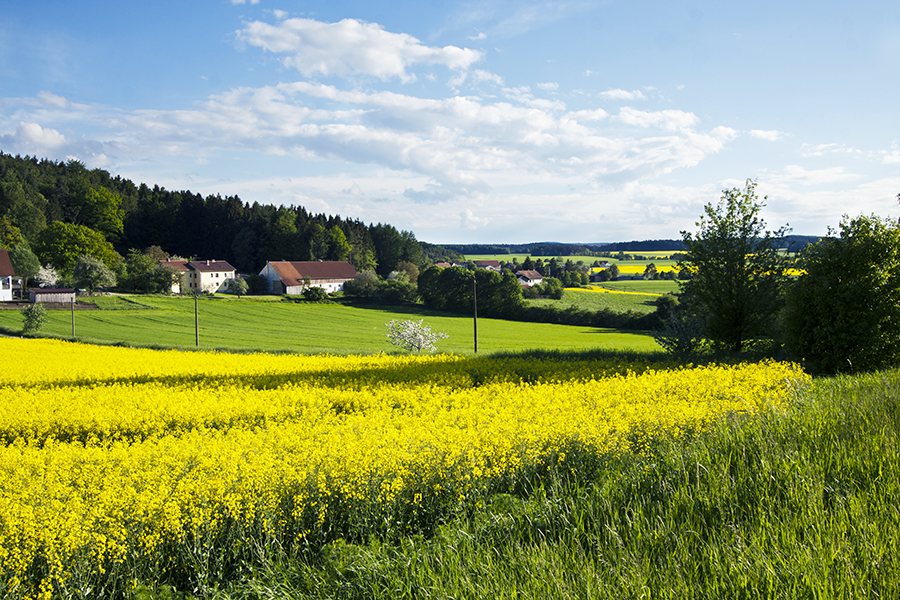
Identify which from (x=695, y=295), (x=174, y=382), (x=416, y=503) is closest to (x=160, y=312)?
(x=174, y=382)

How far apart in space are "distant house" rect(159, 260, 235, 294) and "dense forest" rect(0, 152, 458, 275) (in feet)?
46.0

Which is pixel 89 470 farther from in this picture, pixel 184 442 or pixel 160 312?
pixel 160 312

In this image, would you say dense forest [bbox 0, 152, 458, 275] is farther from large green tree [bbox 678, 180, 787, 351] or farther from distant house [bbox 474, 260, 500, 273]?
large green tree [bbox 678, 180, 787, 351]

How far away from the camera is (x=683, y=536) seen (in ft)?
10.1

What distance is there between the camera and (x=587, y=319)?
55.5 metres

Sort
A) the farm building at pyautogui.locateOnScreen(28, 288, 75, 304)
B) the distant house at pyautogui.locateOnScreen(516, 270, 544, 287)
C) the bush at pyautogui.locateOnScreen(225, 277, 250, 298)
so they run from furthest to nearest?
the distant house at pyautogui.locateOnScreen(516, 270, 544, 287), the bush at pyautogui.locateOnScreen(225, 277, 250, 298), the farm building at pyautogui.locateOnScreen(28, 288, 75, 304)

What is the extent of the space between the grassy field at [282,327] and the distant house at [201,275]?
65.7ft

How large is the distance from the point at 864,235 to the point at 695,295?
545 centimetres

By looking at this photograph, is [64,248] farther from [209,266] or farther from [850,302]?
[850,302]

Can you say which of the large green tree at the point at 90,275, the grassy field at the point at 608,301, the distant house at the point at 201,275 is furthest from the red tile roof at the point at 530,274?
the large green tree at the point at 90,275

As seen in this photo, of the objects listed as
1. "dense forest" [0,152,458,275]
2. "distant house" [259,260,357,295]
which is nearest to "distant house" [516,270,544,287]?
"dense forest" [0,152,458,275]

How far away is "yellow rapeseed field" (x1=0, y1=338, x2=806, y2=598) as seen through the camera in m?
3.94

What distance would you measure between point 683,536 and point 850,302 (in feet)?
40.9

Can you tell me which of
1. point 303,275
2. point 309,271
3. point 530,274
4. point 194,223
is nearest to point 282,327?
point 303,275
